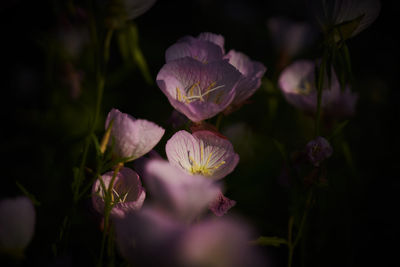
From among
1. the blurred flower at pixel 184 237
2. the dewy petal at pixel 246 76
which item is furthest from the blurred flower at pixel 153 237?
the dewy petal at pixel 246 76

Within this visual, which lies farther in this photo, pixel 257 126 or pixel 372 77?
pixel 372 77

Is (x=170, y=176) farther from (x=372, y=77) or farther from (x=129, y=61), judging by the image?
(x=372, y=77)

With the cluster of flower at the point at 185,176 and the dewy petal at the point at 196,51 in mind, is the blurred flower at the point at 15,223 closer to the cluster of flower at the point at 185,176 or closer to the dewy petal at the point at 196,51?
the cluster of flower at the point at 185,176

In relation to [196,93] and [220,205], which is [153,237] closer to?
[220,205]

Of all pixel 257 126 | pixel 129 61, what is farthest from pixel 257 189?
pixel 129 61

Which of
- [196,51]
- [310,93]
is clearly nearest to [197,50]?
[196,51]
